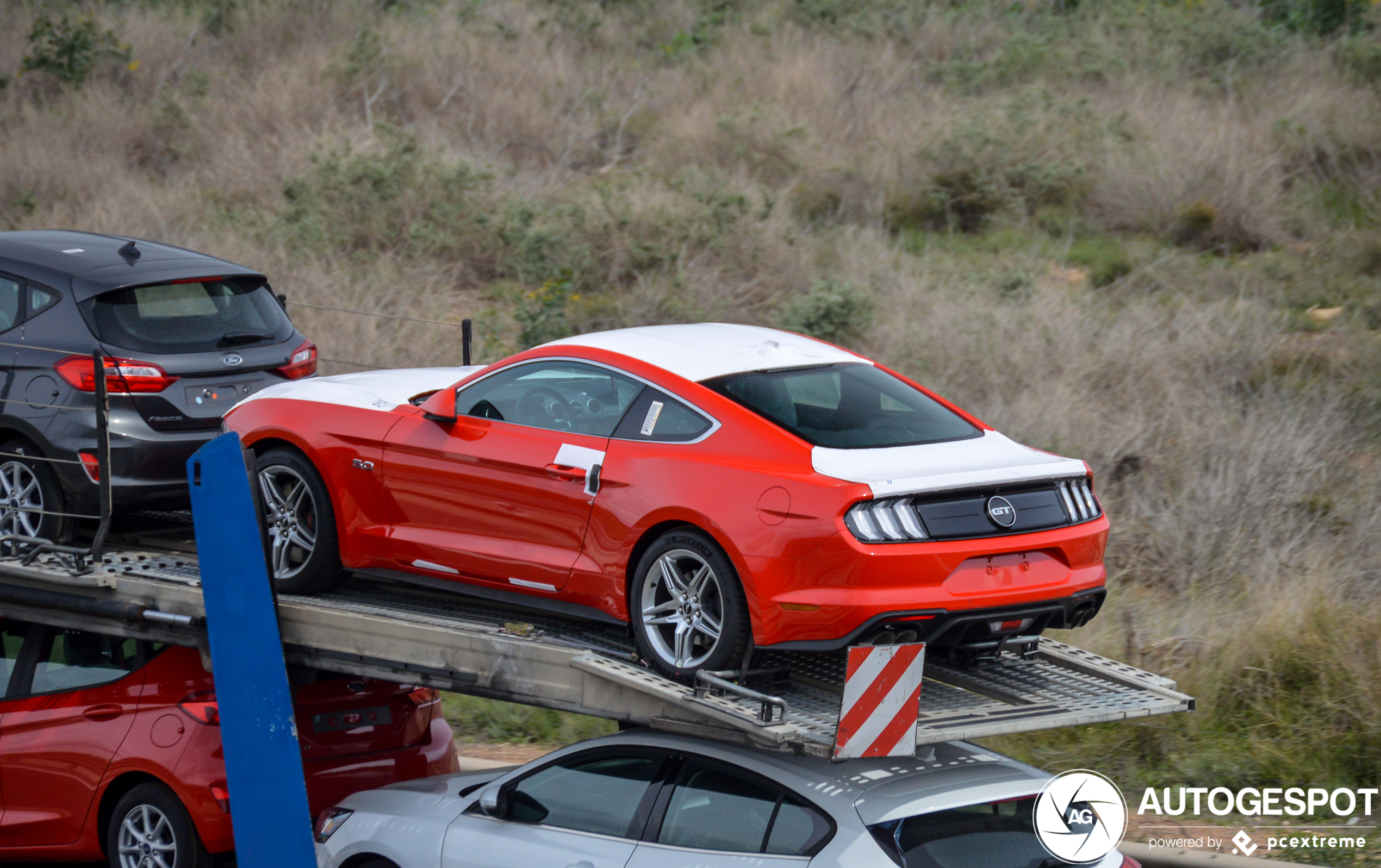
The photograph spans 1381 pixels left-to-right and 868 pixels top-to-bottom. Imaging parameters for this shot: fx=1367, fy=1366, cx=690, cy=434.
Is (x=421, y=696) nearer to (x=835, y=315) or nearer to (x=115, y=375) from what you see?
(x=115, y=375)

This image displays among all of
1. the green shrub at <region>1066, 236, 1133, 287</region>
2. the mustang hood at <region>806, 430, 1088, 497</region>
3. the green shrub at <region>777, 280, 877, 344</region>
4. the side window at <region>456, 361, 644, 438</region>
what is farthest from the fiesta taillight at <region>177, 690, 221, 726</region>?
the green shrub at <region>1066, 236, 1133, 287</region>

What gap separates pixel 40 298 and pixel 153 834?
3152 millimetres

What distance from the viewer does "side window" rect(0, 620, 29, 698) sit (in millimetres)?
7082

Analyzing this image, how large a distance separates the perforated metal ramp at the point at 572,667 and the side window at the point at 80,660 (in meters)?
0.19

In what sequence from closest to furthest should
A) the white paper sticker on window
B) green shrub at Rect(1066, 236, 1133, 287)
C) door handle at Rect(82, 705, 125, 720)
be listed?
1. the white paper sticker on window
2. door handle at Rect(82, 705, 125, 720)
3. green shrub at Rect(1066, 236, 1133, 287)

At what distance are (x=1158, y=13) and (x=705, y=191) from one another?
445 inches

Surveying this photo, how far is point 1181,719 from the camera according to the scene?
770 centimetres

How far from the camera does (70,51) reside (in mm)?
23250

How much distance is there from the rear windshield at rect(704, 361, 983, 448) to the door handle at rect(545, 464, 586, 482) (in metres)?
0.65

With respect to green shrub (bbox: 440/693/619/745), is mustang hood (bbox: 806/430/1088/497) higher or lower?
higher

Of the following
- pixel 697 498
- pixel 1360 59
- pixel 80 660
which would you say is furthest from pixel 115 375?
pixel 1360 59

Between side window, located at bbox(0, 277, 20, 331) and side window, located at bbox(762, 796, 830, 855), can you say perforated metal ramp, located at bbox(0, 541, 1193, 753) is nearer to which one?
side window, located at bbox(762, 796, 830, 855)

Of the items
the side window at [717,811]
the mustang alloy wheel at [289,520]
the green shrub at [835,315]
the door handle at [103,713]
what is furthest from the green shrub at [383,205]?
the side window at [717,811]

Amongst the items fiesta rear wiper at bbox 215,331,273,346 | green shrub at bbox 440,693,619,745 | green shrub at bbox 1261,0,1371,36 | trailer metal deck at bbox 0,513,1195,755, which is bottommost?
green shrub at bbox 440,693,619,745
